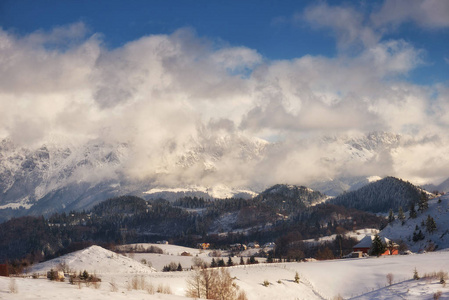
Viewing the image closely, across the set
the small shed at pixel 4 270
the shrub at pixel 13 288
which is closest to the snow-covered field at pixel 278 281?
the shrub at pixel 13 288

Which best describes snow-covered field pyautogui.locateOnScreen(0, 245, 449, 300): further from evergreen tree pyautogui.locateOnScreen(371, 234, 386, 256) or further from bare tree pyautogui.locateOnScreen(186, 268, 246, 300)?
evergreen tree pyautogui.locateOnScreen(371, 234, 386, 256)

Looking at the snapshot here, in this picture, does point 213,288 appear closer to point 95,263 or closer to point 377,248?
point 95,263

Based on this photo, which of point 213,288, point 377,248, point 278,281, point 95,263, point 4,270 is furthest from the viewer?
point 377,248

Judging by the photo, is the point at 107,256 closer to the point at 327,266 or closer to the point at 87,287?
the point at 327,266

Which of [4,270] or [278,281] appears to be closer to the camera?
[4,270]

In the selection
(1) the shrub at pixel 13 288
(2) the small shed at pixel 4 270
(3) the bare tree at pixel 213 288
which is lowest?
(3) the bare tree at pixel 213 288

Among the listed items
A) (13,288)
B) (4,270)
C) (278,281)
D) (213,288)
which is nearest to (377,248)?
(278,281)

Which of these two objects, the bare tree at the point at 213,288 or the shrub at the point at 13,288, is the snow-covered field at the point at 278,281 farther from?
the bare tree at the point at 213,288

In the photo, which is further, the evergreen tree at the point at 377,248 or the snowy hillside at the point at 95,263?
the evergreen tree at the point at 377,248

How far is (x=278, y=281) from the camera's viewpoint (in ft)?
335

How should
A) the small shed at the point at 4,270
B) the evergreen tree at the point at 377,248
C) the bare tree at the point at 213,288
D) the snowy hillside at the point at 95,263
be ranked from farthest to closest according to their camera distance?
the evergreen tree at the point at 377,248, the snowy hillside at the point at 95,263, the bare tree at the point at 213,288, the small shed at the point at 4,270

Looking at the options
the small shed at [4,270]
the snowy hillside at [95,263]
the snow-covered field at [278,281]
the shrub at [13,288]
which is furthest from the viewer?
the snowy hillside at [95,263]

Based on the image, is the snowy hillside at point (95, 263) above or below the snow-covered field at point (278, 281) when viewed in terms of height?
above

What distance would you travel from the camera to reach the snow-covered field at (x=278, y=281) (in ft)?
179
